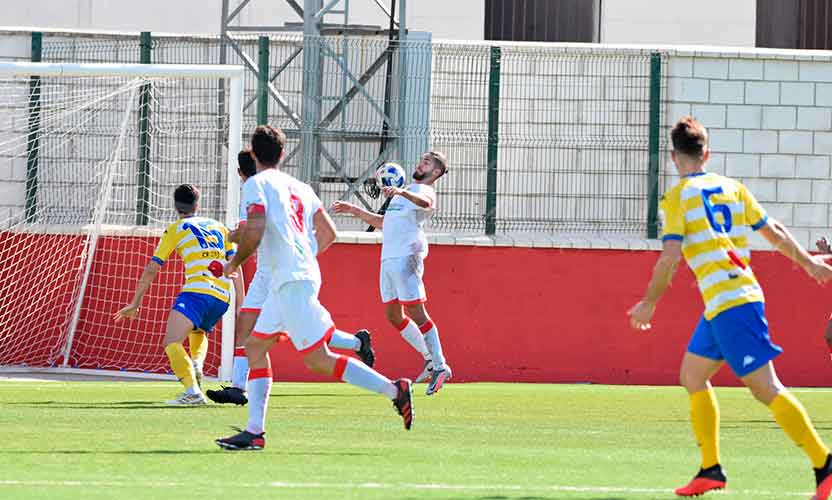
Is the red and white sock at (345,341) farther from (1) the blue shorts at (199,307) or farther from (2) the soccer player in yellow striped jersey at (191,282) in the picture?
(1) the blue shorts at (199,307)

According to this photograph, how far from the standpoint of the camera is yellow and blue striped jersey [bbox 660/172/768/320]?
774 centimetres

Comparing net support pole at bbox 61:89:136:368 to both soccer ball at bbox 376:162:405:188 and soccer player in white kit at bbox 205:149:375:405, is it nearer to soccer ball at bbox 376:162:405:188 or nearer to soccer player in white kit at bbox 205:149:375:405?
soccer ball at bbox 376:162:405:188

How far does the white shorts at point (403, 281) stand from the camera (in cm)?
1559

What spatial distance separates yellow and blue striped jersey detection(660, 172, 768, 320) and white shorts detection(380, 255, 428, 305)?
778 cm

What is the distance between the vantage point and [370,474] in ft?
27.7

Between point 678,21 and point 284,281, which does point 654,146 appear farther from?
point 284,281

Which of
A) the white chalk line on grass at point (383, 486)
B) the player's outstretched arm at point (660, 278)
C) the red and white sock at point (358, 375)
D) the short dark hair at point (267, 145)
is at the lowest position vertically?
the white chalk line on grass at point (383, 486)

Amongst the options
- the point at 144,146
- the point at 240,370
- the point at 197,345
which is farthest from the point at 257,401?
the point at 144,146

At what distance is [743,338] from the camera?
25.0ft

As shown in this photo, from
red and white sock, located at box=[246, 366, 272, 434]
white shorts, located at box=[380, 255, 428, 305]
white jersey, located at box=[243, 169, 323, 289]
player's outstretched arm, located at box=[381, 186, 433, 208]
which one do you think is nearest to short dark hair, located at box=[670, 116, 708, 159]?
white jersey, located at box=[243, 169, 323, 289]

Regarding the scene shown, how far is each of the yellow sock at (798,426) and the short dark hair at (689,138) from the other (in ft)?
4.09

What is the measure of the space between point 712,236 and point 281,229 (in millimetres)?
2797

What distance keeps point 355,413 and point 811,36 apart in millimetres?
18587

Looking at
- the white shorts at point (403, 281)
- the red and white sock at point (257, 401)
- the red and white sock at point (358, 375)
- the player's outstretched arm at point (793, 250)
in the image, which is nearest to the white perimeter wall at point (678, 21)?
the white shorts at point (403, 281)
